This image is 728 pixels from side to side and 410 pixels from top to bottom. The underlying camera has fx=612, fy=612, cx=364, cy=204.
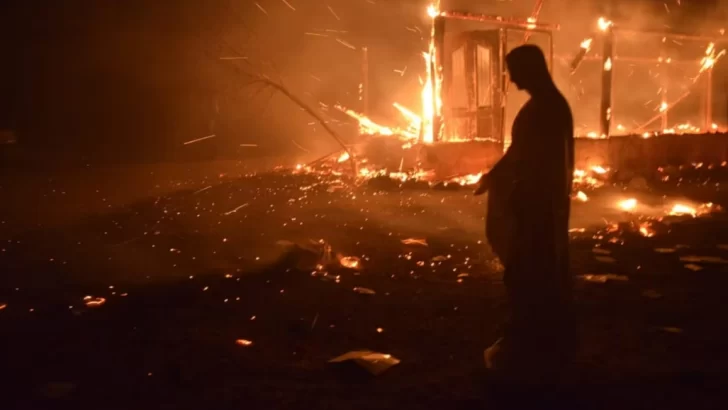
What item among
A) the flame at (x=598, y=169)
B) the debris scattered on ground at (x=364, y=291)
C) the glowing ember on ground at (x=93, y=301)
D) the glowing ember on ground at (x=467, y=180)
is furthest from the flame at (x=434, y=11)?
the glowing ember on ground at (x=93, y=301)

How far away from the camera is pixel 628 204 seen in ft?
29.7

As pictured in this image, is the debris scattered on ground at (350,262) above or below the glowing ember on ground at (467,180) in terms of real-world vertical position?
below

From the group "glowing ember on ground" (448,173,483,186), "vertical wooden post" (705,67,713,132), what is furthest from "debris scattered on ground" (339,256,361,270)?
"vertical wooden post" (705,67,713,132)

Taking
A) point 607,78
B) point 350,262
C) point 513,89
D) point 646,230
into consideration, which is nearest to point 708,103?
point 607,78

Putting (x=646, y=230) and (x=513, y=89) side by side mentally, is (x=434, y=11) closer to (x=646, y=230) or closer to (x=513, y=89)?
(x=513, y=89)

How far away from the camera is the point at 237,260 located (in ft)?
19.2

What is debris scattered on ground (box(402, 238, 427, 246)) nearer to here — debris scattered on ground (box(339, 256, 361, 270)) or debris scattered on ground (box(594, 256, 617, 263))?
debris scattered on ground (box(339, 256, 361, 270))

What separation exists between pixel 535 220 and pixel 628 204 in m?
6.80

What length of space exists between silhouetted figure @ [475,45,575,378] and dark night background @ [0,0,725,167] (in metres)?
11.8

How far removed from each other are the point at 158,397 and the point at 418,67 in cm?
1273

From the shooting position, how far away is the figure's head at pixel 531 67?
2.93 meters

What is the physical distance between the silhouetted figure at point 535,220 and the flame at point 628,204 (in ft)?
20.1

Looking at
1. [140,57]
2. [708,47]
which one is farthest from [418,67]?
[140,57]

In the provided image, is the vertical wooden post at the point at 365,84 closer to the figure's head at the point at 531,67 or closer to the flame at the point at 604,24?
the flame at the point at 604,24
